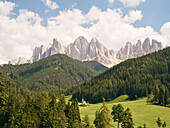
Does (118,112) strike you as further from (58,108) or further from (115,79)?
A: (115,79)

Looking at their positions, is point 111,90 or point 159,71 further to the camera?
point 159,71

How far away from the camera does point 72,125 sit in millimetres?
56031

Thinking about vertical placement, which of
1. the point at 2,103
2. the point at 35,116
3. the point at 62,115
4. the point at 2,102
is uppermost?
the point at 2,102

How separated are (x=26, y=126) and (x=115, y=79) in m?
155

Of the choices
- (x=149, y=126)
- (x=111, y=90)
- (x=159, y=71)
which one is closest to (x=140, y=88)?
(x=111, y=90)

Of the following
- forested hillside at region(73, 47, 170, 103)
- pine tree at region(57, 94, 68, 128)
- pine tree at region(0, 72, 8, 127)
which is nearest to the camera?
pine tree at region(0, 72, 8, 127)

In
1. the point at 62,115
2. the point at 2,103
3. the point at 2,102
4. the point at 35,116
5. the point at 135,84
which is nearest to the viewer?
the point at 2,102

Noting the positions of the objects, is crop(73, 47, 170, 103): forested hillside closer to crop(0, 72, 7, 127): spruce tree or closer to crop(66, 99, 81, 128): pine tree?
crop(66, 99, 81, 128): pine tree

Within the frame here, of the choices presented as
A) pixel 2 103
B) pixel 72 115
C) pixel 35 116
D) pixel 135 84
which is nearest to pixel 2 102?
pixel 2 103

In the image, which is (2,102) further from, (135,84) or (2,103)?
(135,84)

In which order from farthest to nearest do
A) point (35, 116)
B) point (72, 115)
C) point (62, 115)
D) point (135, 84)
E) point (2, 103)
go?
point (135, 84)
point (72, 115)
point (35, 116)
point (62, 115)
point (2, 103)

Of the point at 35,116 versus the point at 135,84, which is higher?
the point at 135,84

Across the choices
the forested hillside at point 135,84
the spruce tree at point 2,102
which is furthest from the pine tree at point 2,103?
the forested hillside at point 135,84

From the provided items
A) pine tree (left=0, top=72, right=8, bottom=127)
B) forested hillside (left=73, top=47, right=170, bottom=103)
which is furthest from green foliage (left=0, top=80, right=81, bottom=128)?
forested hillside (left=73, top=47, right=170, bottom=103)
